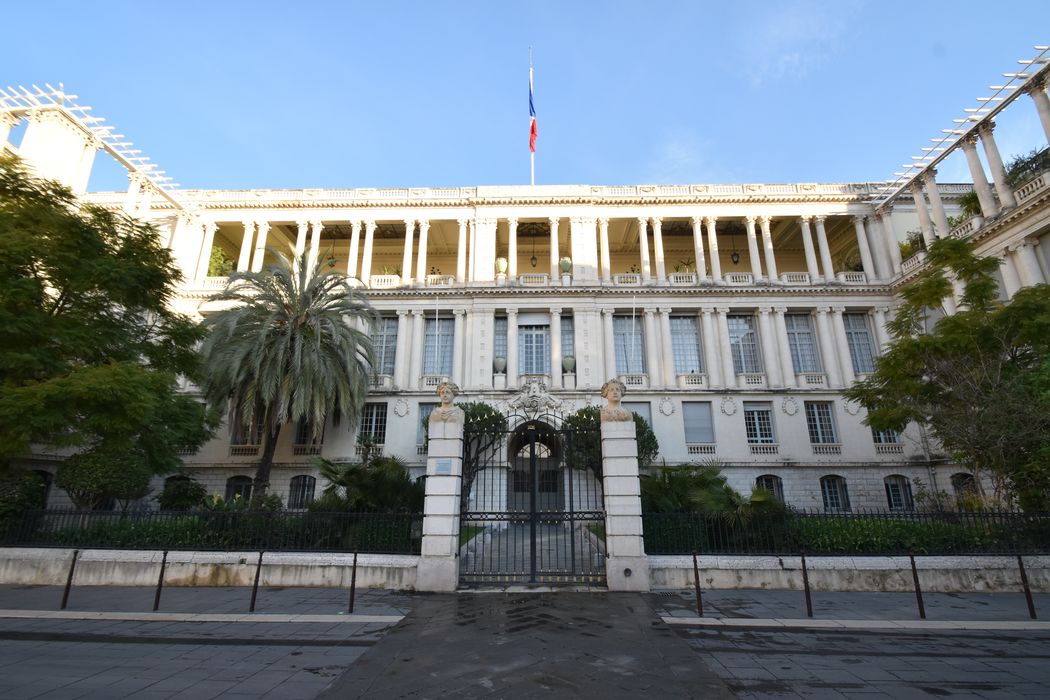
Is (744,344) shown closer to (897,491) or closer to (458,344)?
Result: (897,491)

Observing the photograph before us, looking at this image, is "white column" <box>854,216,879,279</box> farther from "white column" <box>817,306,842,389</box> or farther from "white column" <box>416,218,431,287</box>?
"white column" <box>416,218,431,287</box>

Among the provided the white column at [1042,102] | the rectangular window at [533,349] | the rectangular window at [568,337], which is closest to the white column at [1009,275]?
the white column at [1042,102]

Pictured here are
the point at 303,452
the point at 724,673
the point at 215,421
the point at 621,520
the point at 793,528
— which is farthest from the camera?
the point at 303,452

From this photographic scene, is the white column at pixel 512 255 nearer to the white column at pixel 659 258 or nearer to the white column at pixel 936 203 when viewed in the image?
the white column at pixel 659 258

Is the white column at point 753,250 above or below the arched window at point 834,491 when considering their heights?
above

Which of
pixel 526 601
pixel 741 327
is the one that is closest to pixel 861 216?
pixel 741 327

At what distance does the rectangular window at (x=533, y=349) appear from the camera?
2938 cm

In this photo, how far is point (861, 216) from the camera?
31.2 metres

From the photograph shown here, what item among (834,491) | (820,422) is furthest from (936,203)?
(834,491)

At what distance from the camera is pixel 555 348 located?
28641mm

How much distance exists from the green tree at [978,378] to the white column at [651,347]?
11614 mm

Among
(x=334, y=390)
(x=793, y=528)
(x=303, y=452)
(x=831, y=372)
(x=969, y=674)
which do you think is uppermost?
(x=831, y=372)

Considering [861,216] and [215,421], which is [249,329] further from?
[861,216]

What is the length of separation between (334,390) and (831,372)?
27619 mm
